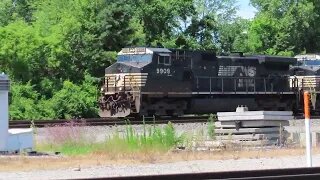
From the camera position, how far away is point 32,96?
30656 mm

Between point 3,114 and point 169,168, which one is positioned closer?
point 169,168

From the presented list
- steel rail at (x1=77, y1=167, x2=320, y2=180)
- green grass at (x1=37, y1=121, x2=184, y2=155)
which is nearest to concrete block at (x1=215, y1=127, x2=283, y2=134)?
green grass at (x1=37, y1=121, x2=184, y2=155)

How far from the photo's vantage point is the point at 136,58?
28453 millimetres

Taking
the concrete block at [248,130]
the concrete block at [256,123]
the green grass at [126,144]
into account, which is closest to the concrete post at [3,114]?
the green grass at [126,144]

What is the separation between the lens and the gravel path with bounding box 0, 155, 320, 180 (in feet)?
36.2

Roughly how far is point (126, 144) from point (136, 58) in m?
13.7

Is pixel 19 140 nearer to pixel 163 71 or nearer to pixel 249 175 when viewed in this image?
pixel 249 175

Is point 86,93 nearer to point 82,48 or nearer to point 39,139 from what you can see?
point 82,48

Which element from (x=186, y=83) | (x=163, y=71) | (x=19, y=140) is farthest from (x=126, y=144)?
(x=186, y=83)

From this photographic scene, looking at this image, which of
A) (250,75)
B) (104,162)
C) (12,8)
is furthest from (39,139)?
(12,8)

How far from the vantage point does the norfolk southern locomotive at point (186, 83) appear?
1093 inches

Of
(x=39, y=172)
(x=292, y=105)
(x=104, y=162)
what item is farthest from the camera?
(x=292, y=105)

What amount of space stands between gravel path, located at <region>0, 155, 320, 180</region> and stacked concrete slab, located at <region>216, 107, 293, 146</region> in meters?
2.90

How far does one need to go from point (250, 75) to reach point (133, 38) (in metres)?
8.75
